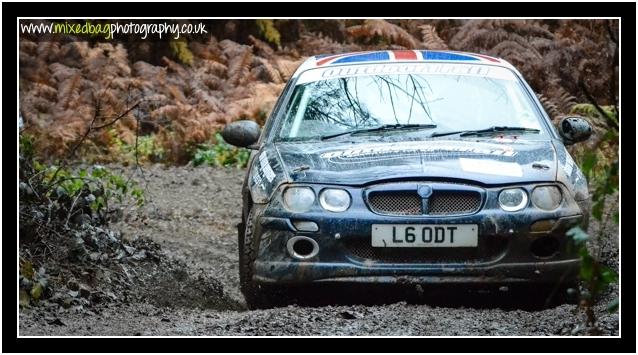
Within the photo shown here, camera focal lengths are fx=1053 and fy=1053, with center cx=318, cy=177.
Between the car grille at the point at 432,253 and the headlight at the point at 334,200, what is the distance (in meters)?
0.20

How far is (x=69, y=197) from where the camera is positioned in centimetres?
723

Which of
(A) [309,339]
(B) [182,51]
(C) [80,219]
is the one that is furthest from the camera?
(B) [182,51]

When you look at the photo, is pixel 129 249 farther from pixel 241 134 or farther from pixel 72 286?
pixel 241 134

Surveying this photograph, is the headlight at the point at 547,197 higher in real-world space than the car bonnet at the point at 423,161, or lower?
lower

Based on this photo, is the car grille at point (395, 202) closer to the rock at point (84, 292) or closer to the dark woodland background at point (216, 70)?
the rock at point (84, 292)

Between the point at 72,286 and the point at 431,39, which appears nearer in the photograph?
the point at 72,286

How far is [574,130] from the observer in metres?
6.88

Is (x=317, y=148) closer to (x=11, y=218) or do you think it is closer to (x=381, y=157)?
(x=381, y=157)

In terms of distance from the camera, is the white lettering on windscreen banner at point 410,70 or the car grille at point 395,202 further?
the white lettering on windscreen banner at point 410,70

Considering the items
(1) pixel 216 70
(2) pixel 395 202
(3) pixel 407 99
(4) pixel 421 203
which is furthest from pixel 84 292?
(1) pixel 216 70

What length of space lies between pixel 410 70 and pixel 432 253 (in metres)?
1.96

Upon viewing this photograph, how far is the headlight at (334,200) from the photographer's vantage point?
577 cm

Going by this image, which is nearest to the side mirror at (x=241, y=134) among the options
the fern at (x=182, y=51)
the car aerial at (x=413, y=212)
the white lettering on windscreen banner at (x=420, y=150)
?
the car aerial at (x=413, y=212)

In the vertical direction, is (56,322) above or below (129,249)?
below
